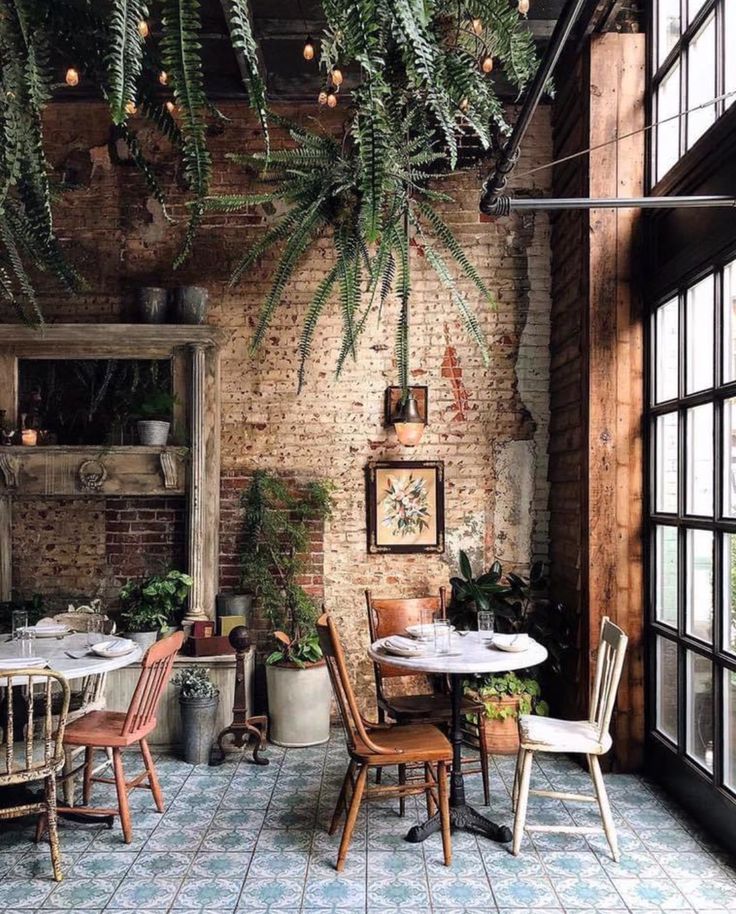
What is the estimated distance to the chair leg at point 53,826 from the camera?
119 inches

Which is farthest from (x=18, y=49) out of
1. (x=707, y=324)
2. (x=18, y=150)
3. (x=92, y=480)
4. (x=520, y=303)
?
(x=520, y=303)

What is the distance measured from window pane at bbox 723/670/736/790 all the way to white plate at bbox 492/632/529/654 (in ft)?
2.69

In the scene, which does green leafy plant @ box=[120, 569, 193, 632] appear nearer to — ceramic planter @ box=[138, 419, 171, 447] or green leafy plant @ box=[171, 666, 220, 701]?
green leafy plant @ box=[171, 666, 220, 701]

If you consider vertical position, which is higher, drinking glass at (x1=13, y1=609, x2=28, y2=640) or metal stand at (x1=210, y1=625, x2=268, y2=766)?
drinking glass at (x1=13, y1=609, x2=28, y2=640)

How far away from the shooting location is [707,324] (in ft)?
11.6

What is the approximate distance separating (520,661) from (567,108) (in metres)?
3.37

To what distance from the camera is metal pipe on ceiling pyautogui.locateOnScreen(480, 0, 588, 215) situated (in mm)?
1284

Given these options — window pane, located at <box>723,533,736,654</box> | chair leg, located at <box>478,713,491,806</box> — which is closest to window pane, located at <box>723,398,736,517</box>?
window pane, located at <box>723,533,736,654</box>

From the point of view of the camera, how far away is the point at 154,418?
4.98 meters

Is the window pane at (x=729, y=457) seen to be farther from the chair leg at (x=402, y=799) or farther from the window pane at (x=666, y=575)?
the chair leg at (x=402, y=799)

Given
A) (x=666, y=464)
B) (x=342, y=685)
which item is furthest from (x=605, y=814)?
(x=666, y=464)

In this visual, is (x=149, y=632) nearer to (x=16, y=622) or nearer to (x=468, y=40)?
(x=16, y=622)

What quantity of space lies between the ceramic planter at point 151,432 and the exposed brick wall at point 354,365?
1.49 ft

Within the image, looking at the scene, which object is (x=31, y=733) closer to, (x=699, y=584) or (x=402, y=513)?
(x=402, y=513)
